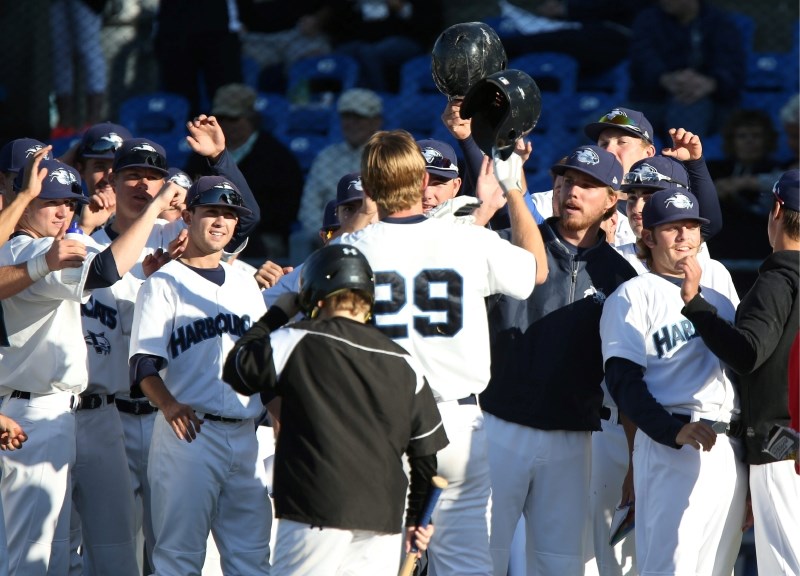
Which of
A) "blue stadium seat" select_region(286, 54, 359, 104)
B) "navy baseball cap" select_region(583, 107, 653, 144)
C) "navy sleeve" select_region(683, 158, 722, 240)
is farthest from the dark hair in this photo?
"blue stadium seat" select_region(286, 54, 359, 104)

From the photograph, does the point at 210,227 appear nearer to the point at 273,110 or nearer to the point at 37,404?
the point at 37,404

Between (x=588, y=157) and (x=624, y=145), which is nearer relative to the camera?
(x=588, y=157)

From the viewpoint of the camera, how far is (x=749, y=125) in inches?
314


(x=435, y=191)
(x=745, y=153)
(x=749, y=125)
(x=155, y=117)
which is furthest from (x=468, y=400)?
(x=155, y=117)

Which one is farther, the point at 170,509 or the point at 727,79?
the point at 727,79

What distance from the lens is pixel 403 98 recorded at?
30.9 feet

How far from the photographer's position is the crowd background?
9211 millimetres

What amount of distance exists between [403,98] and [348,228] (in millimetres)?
5098

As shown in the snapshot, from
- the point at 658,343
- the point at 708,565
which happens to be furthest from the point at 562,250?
the point at 708,565

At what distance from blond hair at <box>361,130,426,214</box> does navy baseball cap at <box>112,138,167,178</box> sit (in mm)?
1643

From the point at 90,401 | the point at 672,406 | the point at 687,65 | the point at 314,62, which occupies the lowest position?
the point at 314,62

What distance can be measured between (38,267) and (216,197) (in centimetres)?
74

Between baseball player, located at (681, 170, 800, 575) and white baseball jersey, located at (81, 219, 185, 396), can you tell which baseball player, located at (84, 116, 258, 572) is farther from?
baseball player, located at (681, 170, 800, 575)

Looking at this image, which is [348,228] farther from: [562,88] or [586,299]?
[562,88]
